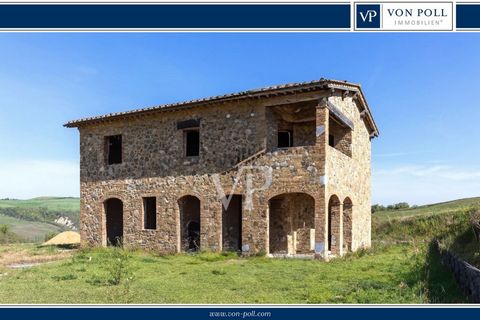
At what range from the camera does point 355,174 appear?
15.2 m

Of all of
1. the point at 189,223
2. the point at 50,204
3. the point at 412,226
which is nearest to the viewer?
the point at 189,223

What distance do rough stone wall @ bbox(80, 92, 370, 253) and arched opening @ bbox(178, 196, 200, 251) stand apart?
214 millimetres

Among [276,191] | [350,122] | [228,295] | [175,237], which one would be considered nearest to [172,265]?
[175,237]

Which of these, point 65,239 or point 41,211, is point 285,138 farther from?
point 41,211

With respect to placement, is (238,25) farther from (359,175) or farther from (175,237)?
(359,175)

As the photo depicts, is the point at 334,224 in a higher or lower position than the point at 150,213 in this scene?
lower

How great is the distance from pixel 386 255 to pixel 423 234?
6.21 metres

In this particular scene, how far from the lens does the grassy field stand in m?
7.05

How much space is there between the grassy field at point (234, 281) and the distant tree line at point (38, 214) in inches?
1277

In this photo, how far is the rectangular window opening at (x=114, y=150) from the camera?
1734cm

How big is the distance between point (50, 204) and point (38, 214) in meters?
1.90

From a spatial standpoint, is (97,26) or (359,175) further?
(359,175)

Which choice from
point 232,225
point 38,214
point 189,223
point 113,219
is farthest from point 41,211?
point 232,225

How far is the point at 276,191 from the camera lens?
488 inches
